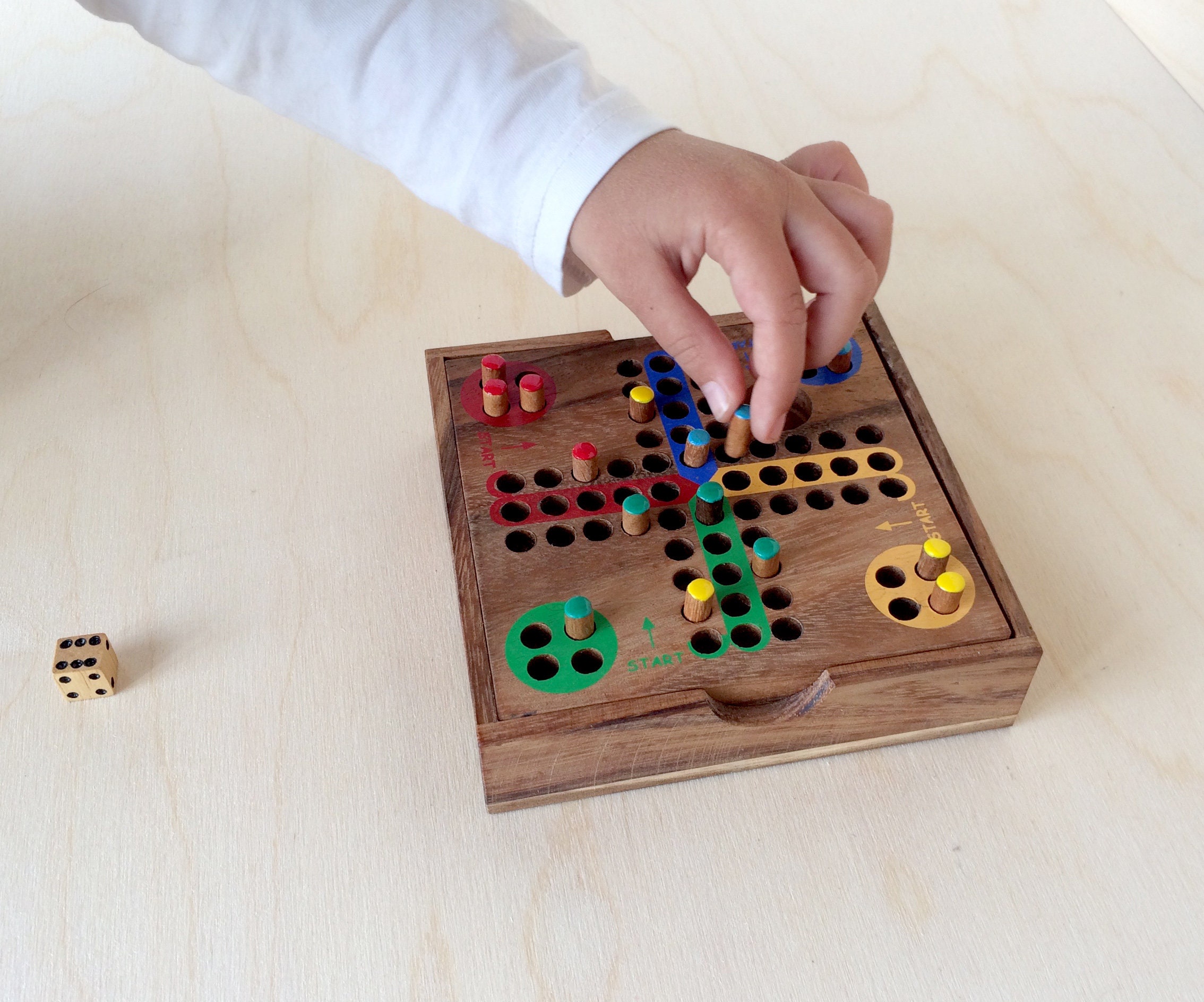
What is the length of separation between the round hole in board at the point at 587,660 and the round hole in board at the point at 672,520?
0.09 m

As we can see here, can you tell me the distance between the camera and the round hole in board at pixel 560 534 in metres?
0.58

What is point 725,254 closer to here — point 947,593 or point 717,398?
point 717,398

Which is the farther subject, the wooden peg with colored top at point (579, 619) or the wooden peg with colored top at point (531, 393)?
the wooden peg with colored top at point (531, 393)

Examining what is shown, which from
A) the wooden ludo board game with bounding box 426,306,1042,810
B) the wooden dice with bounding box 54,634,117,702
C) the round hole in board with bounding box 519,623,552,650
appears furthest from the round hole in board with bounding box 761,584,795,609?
the wooden dice with bounding box 54,634,117,702

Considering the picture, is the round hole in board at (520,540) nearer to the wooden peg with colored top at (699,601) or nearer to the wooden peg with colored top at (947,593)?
the wooden peg with colored top at (699,601)

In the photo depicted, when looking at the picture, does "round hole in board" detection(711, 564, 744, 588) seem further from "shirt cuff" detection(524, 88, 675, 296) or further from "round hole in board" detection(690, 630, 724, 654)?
"shirt cuff" detection(524, 88, 675, 296)

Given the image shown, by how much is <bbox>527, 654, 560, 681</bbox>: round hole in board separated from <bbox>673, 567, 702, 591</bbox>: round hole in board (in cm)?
8

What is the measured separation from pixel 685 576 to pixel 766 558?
4 cm

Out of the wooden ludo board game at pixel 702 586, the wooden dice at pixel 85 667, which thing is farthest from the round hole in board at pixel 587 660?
the wooden dice at pixel 85 667

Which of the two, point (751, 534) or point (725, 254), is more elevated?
point (725, 254)

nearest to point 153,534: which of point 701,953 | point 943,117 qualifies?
point 701,953

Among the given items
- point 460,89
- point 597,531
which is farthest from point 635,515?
point 460,89

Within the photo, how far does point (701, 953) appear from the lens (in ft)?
1.62

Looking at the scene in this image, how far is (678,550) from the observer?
1.88 ft
